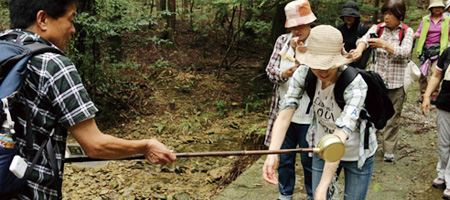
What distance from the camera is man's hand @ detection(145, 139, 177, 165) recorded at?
2469mm

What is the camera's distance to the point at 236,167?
634 centimetres

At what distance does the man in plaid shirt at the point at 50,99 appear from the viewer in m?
1.95

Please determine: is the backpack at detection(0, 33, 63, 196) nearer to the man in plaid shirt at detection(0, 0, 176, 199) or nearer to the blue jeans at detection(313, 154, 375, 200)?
the man in plaid shirt at detection(0, 0, 176, 199)

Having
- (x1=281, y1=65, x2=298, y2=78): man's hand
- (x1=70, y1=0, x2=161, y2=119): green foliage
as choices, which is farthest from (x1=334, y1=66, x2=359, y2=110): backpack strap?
(x1=70, y1=0, x2=161, y2=119): green foliage

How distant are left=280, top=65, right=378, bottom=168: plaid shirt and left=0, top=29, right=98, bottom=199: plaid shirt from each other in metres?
1.58

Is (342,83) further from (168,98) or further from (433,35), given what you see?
(168,98)

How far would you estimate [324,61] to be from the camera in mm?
2586

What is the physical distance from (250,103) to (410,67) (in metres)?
5.15

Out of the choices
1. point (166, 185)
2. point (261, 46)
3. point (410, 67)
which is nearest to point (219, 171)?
point (166, 185)

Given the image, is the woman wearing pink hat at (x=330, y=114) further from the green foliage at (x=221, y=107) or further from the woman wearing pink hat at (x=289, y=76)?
the green foliage at (x=221, y=107)

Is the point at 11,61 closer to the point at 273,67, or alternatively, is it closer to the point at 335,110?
the point at 335,110

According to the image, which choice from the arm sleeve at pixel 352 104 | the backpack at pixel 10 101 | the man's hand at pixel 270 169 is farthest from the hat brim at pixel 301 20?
the backpack at pixel 10 101

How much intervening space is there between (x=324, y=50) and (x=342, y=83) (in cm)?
28

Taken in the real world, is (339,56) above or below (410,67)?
above
